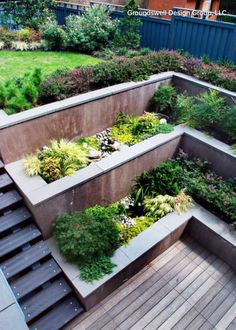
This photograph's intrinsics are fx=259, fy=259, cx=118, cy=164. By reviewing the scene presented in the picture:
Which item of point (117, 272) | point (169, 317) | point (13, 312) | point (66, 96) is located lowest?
point (169, 317)

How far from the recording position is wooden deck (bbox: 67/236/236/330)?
3891 millimetres

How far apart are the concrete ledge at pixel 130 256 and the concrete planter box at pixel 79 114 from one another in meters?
1.91

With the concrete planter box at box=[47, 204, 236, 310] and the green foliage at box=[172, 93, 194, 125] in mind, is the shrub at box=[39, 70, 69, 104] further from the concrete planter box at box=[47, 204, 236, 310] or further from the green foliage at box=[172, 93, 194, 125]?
the concrete planter box at box=[47, 204, 236, 310]

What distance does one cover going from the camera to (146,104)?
675cm

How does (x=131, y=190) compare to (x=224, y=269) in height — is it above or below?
above

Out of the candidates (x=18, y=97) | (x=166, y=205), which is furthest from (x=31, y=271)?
(x=18, y=97)

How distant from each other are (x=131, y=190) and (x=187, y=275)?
6.36ft

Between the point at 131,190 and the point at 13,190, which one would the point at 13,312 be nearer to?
the point at 13,190

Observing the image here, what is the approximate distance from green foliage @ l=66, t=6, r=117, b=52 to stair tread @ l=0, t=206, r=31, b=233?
695 centimetres

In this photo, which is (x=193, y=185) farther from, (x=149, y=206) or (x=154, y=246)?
(x=154, y=246)

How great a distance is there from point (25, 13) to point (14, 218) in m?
10.9

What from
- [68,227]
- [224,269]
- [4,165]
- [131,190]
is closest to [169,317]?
[224,269]

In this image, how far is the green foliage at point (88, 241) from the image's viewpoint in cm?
394

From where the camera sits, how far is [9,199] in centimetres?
441
